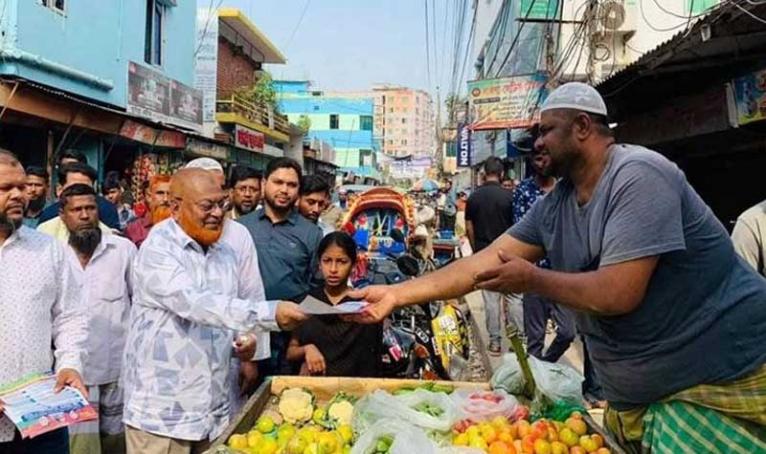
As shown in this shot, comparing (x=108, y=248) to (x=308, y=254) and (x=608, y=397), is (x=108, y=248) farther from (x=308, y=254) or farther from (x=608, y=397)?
(x=608, y=397)

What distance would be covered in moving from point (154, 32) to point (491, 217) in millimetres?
12511

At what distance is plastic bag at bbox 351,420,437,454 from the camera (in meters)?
2.37

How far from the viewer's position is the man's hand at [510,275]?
86.4 inches

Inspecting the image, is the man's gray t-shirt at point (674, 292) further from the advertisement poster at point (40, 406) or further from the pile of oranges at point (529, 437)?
the advertisement poster at point (40, 406)

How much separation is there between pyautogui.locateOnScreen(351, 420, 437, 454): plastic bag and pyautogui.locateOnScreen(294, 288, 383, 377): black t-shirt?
1.24 metres

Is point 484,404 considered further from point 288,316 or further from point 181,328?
point 181,328

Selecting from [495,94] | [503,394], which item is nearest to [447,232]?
[495,94]

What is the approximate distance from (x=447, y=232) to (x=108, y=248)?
12402 mm

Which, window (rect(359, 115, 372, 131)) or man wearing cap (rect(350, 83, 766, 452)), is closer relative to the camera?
man wearing cap (rect(350, 83, 766, 452))

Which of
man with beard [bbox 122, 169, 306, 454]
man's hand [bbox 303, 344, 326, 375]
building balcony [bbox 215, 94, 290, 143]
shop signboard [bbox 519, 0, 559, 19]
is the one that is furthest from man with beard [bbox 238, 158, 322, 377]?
building balcony [bbox 215, 94, 290, 143]

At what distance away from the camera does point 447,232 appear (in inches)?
635

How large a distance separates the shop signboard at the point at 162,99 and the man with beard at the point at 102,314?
1159cm

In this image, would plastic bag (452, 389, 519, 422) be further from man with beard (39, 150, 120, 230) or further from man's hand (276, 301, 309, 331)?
man with beard (39, 150, 120, 230)

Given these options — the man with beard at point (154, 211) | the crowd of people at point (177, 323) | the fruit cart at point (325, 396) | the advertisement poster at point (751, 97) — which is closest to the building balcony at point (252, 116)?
the man with beard at point (154, 211)
